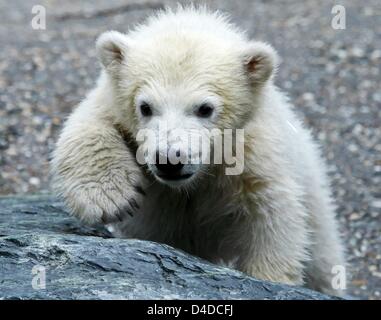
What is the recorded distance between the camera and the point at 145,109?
4.25 meters

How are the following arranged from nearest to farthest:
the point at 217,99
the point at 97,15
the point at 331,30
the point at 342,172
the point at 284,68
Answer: the point at 217,99 < the point at 342,172 < the point at 284,68 < the point at 331,30 < the point at 97,15

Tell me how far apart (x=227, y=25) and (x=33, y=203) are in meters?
1.63

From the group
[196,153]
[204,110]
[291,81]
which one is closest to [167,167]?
[196,153]

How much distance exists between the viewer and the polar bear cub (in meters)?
4.21

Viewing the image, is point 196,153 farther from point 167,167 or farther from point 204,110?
point 204,110

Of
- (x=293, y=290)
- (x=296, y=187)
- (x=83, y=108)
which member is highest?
(x=83, y=108)

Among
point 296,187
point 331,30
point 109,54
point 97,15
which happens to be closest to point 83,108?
point 109,54

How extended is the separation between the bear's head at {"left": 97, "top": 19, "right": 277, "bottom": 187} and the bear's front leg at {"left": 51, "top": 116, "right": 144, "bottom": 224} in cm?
10

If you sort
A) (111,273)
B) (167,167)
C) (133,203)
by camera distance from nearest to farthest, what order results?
(111,273)
(167,167)
(133,203)

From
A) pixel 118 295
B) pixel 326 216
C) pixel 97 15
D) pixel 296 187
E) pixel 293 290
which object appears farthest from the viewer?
pixel 97 15

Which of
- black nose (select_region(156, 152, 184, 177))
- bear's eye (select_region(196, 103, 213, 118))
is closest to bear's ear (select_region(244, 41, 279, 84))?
bear's eye (select_region(196, 103, 213, 118))

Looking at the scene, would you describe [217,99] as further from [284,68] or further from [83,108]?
[284,68]

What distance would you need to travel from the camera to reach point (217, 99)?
425 centimetres

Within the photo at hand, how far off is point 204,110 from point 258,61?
0.44 metres
